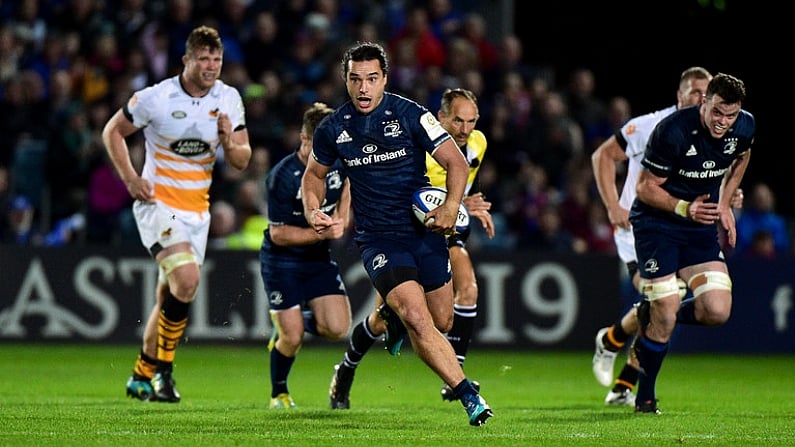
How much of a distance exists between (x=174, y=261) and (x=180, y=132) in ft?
3.35

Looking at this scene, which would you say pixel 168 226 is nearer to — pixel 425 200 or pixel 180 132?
pixel 180 132

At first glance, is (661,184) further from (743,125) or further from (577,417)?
(577,417)

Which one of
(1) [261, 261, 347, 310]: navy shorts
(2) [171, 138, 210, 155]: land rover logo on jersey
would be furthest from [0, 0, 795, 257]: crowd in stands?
(1) [261, 261, 347, 310]: navy shorts

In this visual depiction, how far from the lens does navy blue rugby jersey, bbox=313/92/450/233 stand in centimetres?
950

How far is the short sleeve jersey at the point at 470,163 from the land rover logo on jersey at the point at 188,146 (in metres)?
1.85

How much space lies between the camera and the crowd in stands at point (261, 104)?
1825cm

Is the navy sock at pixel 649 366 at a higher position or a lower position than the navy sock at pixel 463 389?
lower

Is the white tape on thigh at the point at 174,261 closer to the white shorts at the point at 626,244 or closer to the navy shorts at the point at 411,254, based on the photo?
the navy shorts at the point at 411,254

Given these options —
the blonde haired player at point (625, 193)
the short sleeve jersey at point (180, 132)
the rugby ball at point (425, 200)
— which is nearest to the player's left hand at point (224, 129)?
the short sleeve jersey at point (180, 132)

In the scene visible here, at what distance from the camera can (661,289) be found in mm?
10828

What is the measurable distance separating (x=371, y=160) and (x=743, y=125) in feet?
9.71

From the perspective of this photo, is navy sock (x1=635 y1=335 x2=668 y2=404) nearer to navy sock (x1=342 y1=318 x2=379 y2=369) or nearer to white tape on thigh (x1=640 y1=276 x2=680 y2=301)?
white tape on thigh (x1=640 y1=276 x2=680 y2=301)

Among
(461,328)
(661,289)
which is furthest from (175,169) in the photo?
(661,289)

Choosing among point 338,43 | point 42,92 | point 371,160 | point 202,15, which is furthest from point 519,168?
point 371,160
